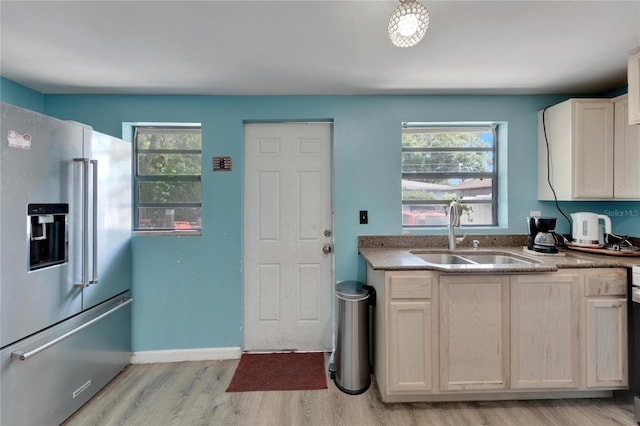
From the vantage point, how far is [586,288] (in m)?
1.78

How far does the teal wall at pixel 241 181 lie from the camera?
2.39 m

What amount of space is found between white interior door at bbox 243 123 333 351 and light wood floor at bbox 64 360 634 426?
580mm

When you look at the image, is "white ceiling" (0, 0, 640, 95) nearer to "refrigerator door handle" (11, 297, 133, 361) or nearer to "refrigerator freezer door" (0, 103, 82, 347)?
"refrigerator freezer door" (0, 103, 82, 347)

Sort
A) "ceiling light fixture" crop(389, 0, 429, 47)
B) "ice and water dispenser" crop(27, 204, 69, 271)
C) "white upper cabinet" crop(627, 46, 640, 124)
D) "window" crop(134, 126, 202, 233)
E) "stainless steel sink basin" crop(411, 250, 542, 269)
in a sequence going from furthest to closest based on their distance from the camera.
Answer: "window" crop(134, 126, 202, 233), "stainless steel sink basin" crop(411, 250, 542, 269), "white upper cabinet" crop(627, 46, 640, 124), "ice and water dispenser" crop(27, 204, 69, 271), "ceiling light fixture" crop(389, 0, 429, 47)

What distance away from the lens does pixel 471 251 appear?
7.42ft

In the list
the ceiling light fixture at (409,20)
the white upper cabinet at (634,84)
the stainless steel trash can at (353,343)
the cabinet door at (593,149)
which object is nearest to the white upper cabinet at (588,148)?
the cabinet door at (593,149)

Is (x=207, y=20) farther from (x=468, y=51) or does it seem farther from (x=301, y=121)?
(x=468, y=51)

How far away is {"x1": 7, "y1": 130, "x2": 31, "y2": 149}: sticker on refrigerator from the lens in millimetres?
1381

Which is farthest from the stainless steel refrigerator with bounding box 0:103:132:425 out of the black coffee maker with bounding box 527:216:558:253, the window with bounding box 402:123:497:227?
the black coffee maker with bounding box 527:216:558:253

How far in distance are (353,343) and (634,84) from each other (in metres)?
2.46

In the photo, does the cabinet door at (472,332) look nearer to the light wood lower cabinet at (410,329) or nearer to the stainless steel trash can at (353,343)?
the light wood lower cabinet at (410,329)

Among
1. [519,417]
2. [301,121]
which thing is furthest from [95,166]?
[519,417]

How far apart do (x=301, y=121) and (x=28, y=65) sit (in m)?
1.96

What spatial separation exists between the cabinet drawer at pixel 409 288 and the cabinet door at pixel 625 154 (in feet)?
5.95
